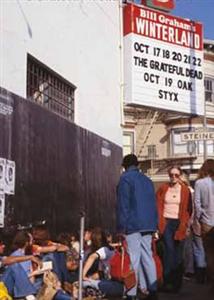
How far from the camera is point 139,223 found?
23.2 feet

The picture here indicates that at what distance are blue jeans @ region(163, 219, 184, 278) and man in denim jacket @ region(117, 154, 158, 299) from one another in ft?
3.83

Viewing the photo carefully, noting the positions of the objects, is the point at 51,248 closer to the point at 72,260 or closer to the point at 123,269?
the point at 72,260

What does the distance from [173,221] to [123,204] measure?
1.61 metres

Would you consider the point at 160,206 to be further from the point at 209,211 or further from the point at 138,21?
the point at 138,21

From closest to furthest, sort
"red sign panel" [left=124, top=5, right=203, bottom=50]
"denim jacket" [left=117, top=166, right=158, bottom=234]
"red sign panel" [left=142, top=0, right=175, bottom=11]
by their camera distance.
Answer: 1. "denim jacket" [left=117, top=166, right=158, bottom=234]
2. "red sign panel" [left=124, top=5, right=203, bottom=50]
3. "red sign panel" [left=142, top=0, right=175, bottom=11]

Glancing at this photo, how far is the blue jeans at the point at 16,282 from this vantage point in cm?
671

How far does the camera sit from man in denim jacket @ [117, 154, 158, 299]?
7.08m

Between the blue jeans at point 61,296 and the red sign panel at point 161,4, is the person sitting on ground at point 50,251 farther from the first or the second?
the red sign panel at point 161,4

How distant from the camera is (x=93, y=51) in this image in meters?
11.3

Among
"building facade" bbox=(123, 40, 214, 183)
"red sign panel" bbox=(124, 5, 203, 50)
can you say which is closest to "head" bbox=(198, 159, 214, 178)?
"red sign panel" bbox=(124, 5, 203, 50)

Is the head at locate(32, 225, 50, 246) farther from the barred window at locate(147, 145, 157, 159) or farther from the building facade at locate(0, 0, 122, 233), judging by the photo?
the barred window at locate(147, 145, 157, 159)

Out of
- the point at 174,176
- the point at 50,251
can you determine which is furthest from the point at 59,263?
the point at 174,176

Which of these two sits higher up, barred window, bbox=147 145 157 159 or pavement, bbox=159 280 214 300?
barred window, bbox=147 145 157 159

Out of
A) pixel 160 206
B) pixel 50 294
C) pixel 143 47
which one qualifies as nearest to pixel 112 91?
pixel 143 47
